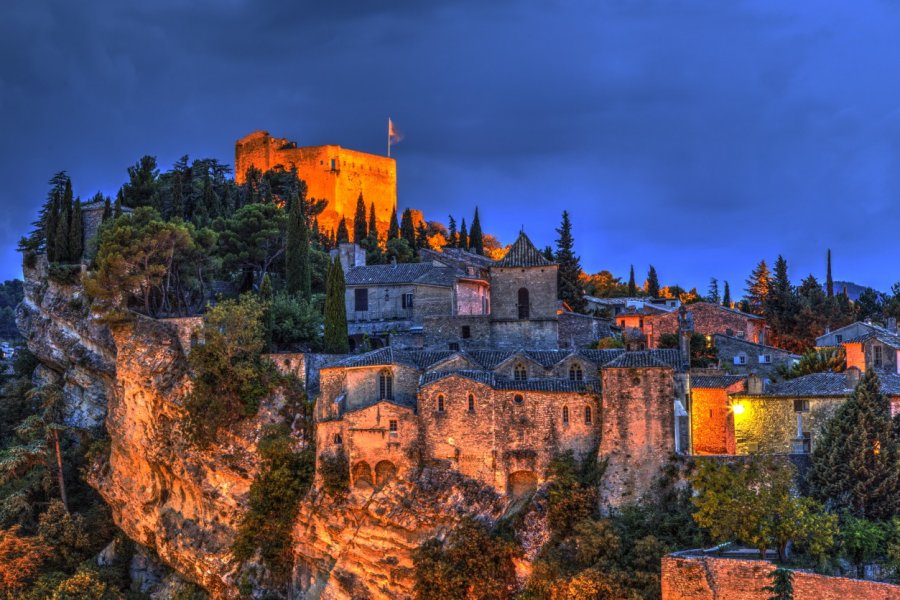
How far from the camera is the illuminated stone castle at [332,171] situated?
85812 millimetres

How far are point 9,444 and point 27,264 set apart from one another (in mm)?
11413

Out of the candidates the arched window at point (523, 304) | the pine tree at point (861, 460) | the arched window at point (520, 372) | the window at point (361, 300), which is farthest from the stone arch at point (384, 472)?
the pine tree at point (861, 460)

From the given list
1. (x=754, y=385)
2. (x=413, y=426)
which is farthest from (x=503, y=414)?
(x=754, y=385)

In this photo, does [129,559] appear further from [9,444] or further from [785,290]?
[785,290]

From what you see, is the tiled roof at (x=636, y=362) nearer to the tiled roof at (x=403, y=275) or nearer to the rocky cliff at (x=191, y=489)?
the rocky cliff at (x=191, y=489)

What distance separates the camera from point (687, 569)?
2942 cm

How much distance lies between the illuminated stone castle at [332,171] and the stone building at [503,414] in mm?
44699

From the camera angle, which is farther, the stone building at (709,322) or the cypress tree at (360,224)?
the cypress tree at (360,224)

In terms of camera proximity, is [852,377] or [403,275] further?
[403,275]

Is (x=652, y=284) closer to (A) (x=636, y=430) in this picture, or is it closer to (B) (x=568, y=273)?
(B) (x=568, y=273)

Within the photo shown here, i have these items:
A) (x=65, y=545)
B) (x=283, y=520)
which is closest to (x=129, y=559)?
(x=65, y=545)

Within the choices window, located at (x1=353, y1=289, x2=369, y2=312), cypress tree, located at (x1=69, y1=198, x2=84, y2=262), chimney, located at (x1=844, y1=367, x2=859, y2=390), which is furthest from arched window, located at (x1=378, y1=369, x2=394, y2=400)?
cypress tree, located at (x1=69, y1=198, x2=84, y2=262)

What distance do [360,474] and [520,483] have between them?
697cm

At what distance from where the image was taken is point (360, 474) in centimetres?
3975
